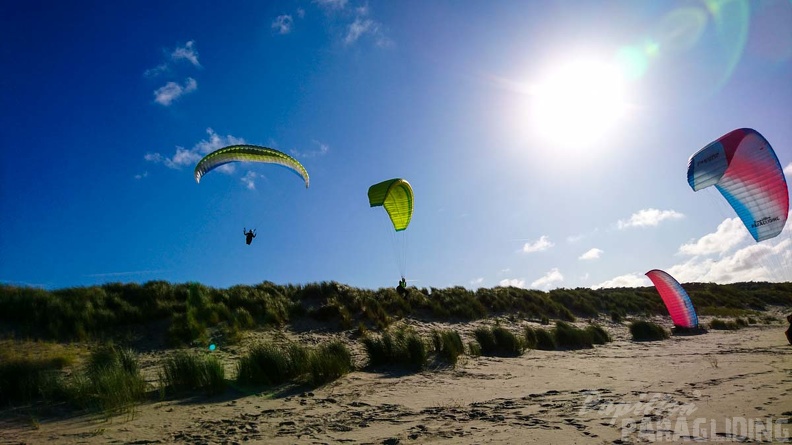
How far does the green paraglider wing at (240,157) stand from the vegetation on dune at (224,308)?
181 inches

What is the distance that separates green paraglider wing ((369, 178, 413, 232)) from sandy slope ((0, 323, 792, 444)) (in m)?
8.22

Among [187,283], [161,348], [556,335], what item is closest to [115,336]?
[161,348]

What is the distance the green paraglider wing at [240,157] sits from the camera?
488 inches

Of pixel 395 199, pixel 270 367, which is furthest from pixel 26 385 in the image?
pixel 395 199

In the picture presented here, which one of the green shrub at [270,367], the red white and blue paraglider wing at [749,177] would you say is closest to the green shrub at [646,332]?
the red white and blue paraglider wing at [749,177]

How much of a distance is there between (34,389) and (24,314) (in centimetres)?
712

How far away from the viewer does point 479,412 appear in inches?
210

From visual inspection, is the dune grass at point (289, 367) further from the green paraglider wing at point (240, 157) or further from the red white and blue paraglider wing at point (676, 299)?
the red white and blue paraglider wing at point (676, 299)

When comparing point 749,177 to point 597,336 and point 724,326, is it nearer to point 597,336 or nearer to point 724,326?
point 597,336

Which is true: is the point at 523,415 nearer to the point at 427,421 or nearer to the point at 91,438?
the point at 427,421

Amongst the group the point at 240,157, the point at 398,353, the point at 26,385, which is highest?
the point at 240,157

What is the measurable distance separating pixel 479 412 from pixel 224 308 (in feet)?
34.9

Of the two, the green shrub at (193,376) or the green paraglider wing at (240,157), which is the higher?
the green paraglider wing at (240,157)

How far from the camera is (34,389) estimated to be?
6316 millimetres
